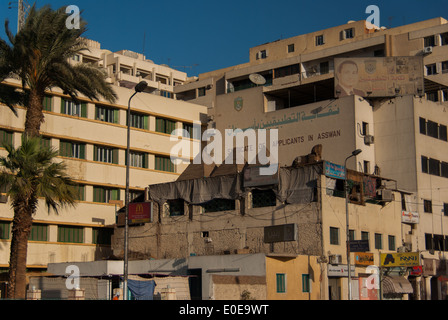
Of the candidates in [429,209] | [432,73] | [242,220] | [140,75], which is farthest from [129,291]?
[140,75]

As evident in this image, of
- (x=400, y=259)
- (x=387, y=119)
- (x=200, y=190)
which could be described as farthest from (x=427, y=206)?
(x=200, y=190)

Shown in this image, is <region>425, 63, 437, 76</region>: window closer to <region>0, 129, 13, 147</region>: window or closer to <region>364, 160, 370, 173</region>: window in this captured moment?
<region>364, 160, 370, 173</region>: window

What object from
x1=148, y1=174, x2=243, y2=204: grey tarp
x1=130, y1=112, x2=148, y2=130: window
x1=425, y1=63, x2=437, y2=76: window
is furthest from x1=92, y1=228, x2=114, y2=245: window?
x1=425, y1=63, x2=437, y2=76: window

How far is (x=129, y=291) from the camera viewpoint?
115ft

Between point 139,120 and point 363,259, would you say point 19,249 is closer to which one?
point 363,259

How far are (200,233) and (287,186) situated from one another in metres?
8.11

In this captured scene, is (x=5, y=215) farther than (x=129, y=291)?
Yes

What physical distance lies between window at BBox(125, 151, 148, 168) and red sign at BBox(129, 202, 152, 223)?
259 inches

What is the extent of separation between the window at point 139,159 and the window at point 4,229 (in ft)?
42.1

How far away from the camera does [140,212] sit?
52.3 metres

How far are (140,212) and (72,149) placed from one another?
8.16 meters

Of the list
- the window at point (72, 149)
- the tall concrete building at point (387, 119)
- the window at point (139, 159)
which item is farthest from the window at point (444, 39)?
the window at point (72, 149)

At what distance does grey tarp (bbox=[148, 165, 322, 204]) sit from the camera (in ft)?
146

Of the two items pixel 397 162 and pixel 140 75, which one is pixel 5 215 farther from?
pixel 140 75
